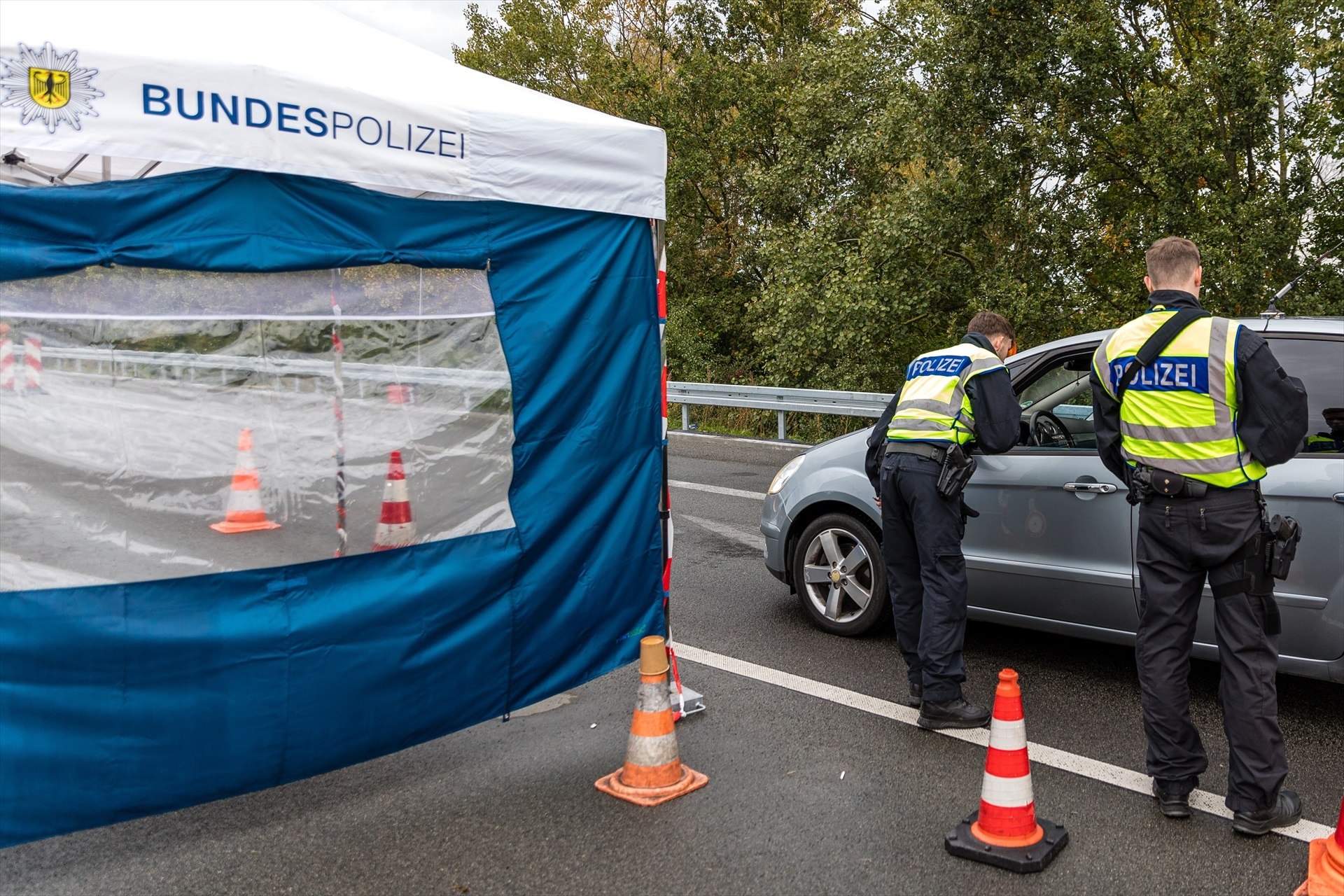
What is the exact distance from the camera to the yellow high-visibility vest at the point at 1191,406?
3.71 m

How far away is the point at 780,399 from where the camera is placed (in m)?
14.2

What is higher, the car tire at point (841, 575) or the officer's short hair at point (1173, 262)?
the officer's short hair at point (1173, 262)

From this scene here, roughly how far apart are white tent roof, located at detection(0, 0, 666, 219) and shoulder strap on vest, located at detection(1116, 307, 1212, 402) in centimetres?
199

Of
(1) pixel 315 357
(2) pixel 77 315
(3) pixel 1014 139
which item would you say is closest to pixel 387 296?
(1) pixel 315 357

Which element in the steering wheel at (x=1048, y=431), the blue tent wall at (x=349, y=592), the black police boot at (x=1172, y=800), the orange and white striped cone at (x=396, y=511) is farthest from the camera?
the steering wheel at (x=1048, y=431)

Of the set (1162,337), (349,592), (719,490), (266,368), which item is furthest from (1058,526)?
(719,490)

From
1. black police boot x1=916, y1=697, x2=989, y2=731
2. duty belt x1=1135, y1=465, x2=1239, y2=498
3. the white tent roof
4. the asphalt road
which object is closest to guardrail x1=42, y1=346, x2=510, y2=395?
the white tent roof

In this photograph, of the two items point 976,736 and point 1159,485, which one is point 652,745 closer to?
point 976,736

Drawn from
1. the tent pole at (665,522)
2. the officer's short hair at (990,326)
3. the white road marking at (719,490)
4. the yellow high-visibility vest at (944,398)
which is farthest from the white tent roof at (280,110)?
the white road marking at (719,490)

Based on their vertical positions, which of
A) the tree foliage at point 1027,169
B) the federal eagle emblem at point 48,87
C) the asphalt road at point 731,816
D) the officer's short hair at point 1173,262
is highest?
the tree foliage at point 1027,169

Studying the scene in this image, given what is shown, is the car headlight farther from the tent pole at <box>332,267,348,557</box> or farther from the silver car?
the tent pole at <box>332,267,348,557</box>

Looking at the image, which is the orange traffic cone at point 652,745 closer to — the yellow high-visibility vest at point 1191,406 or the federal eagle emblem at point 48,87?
the yellow high-visibility vest at point 1191,406

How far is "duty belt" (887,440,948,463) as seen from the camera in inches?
185

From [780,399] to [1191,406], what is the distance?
412 inches
